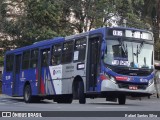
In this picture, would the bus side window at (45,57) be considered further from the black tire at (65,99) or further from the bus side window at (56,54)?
the black tire at (65,99)

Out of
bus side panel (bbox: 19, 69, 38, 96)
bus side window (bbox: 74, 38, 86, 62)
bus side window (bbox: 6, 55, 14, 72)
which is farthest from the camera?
bus side window (bbox: 6, 55, 14, 72)

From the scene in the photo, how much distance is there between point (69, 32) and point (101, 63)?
21.2m

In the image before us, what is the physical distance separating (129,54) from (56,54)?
15.2 ft

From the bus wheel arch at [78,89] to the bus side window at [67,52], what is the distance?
3.66 feet

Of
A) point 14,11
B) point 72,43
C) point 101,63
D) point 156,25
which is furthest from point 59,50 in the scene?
point 156,25

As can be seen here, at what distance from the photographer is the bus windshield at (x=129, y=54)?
20.4 metres

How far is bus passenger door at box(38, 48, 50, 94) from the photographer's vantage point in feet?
81.0

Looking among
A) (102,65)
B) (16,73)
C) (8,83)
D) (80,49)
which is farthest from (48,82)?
(8,83)

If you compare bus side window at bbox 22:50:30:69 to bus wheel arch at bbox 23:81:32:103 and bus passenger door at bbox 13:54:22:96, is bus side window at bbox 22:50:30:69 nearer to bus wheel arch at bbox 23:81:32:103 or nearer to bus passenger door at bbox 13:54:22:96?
bus passenger door at bbox 13:54:22:96

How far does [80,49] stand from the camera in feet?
71.9

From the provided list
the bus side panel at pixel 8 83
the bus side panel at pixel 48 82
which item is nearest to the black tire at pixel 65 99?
the bus side panel at pixel 48 82

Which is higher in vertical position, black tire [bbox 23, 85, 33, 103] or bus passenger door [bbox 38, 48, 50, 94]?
bus passenger door [bbox 38, 48, 50, 94]

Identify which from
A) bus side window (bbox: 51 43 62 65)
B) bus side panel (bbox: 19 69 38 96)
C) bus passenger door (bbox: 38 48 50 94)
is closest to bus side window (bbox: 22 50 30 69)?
→ bus side panel (bbox: 19 69 38 96)

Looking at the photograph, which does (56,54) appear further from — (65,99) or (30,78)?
(30,78)
